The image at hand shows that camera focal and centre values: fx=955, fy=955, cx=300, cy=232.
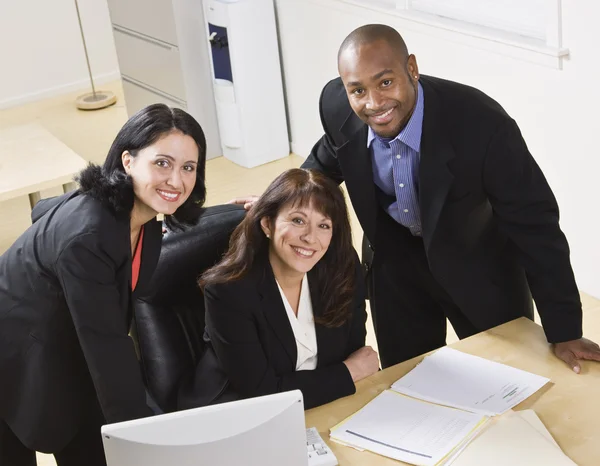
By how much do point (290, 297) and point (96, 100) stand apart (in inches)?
205

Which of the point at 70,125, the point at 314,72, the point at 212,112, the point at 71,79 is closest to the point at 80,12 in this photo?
the point at 71,79

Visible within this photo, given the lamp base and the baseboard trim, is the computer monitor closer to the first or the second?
the lamp base

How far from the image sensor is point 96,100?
7.45m


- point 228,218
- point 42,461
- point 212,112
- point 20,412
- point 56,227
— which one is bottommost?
point 42,461

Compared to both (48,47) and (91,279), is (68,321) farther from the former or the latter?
(48,47)

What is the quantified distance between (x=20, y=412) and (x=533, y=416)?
1335 millimetres

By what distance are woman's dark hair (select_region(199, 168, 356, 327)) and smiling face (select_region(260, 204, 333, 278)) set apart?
0.02m

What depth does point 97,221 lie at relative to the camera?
7.48 feet

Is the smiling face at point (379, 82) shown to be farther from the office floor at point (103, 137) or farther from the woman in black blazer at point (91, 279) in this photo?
the office floor at point (103, 137)

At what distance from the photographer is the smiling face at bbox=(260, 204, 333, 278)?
2.57 metres

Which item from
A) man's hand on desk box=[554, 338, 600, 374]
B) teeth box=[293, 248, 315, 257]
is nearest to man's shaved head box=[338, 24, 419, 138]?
teeth box=[293, 248, 315, 257]

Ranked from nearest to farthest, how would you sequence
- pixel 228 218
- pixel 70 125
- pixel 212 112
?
pixel 228 218 → pixel 212 112 → pixel 70 125

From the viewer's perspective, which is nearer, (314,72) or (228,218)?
(228,218)

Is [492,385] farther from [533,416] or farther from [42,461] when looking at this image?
[42,461]
